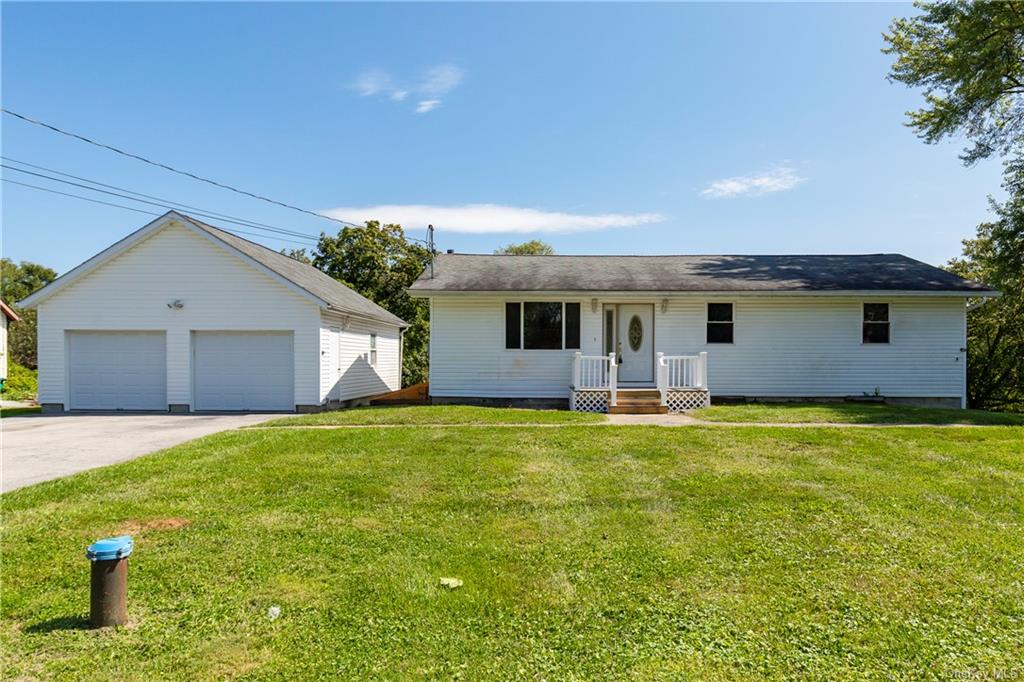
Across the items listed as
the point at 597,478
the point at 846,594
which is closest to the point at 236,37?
the point at 597,478

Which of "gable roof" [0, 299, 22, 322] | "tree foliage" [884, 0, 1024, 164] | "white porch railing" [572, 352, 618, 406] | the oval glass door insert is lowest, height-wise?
"white porch railing" [572, 352, 618, 406]

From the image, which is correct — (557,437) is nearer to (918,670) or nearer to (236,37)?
(918,670)

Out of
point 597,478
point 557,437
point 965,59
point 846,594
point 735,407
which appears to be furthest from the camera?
point 965,59

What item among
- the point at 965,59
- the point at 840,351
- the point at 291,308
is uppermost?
the point at 965,59

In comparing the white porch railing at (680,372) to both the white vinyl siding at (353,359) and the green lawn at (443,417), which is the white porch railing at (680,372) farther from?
the white vinyl siding at (353,359)

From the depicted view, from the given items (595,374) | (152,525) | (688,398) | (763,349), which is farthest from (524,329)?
(152,525)

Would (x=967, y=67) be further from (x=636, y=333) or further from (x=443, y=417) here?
Answer: (x=443, y=417)

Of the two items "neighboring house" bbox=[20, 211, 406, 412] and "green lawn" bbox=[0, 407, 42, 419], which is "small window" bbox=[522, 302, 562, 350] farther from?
"green lawn" bbox=[0, 407, 42, 419]

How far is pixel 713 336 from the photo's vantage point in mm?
14852

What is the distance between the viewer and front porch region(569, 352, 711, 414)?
13.2m

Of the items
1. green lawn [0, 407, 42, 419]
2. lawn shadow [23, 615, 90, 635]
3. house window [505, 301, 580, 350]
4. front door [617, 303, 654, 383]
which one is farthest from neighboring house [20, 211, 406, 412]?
lawn shadow [23, 615, 90, 635]

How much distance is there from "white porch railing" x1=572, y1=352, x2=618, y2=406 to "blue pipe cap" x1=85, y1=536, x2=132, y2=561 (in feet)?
35.9

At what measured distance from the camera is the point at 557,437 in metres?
9.31

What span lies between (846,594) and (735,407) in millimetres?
10131
